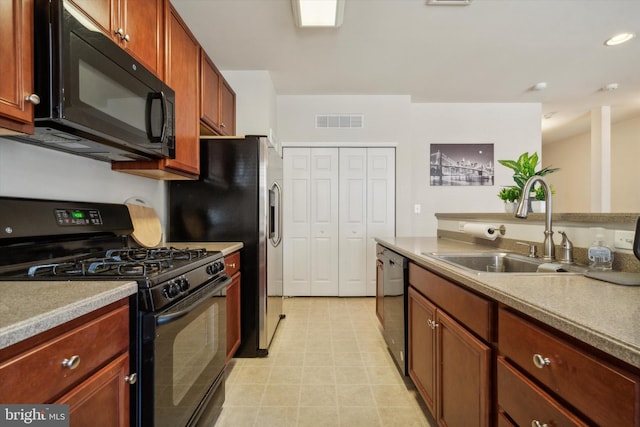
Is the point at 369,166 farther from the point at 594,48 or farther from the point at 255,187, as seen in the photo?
the point at 594,48

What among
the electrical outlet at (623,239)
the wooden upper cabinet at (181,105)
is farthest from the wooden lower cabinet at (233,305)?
the electrical outlet at (623,239)

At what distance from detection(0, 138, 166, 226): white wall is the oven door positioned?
83 centimetres

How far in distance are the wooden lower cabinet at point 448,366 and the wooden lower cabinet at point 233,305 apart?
1162 millimetres

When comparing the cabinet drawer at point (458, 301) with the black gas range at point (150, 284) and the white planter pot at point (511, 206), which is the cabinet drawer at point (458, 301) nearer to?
the white planter pot at point (511, 206)

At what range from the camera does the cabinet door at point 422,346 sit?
4.64ft

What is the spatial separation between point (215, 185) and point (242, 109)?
132 cm

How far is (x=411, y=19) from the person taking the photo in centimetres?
233

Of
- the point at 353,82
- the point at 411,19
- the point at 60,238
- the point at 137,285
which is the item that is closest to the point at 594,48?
the point at 411,19

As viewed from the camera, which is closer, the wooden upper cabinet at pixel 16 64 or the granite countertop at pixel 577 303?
the granite countertop at pixel 577 303

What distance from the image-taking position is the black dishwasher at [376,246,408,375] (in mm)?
1823

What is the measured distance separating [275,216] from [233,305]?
852 millimetres

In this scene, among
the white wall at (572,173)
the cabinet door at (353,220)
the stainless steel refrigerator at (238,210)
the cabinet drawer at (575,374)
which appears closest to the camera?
the cabinet drawer at (575,374)

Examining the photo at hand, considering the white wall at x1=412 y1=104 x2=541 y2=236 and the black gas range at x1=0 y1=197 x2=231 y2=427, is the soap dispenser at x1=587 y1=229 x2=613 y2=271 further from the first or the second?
the white wall at x1=412 y1=104 x2=541 y2=236

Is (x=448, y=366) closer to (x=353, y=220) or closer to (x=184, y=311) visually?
(x=184, y=311)
